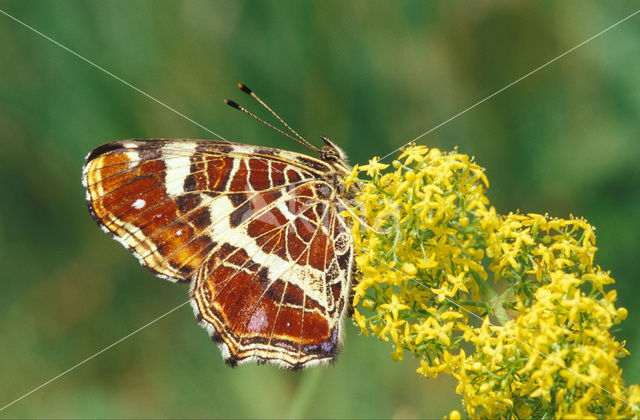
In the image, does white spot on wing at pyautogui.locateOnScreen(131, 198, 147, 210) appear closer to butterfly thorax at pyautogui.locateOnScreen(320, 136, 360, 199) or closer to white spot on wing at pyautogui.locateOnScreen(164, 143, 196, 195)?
white spot on wing at pyautogui.locateOnScreen(164, 143, 196, 195)

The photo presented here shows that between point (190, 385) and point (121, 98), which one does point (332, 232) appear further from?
point (121, 98)

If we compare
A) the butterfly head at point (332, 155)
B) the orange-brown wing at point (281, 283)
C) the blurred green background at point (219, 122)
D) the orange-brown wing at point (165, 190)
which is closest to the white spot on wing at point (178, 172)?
the orange-brown wing at point (165, 190)

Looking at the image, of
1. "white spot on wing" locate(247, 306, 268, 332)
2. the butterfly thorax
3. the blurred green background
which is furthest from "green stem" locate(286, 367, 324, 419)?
the butterfly thorax

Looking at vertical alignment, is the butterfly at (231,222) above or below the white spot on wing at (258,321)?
above

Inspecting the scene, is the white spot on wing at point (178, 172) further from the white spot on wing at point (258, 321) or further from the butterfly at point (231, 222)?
the white spot on wing at point (258, 321)

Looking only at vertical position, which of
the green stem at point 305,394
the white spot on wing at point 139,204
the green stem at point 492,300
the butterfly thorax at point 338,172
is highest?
the butterfly thorax at point 338,172

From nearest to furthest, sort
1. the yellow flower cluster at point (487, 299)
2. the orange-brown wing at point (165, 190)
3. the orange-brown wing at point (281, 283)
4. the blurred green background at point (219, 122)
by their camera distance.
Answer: the yellow flower cluster at point (487, 299) < the orange-brown wing at point (281, 283) < the orange-brown wing at point (165, 190) < the blurred green background at point (219, 122)
